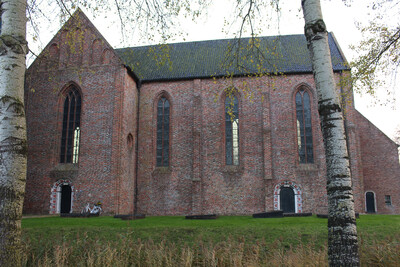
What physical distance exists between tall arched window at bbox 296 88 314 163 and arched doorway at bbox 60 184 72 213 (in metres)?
13.4

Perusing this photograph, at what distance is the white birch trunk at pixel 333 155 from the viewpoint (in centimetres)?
424

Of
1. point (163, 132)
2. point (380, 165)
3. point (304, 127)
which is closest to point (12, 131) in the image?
point (163, 132)

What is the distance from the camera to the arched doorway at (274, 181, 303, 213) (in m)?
18.4

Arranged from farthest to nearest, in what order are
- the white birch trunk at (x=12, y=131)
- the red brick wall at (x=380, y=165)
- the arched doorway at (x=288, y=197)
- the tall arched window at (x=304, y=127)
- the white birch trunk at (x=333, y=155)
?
the red brick wall at (x=380, y=165) → the tall arched window at (x=304, y=127) → the arched doorway at (x=288, y=197) → the white birch trunk at (x=12, y=131) → the white birch trunk at (x=333, y=155)

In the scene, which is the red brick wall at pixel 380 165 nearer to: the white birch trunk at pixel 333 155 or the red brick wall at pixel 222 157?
the red brick wall at pixel 222 157

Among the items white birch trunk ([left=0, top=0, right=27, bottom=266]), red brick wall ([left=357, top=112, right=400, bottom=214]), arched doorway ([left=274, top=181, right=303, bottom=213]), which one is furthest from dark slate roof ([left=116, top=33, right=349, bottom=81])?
white birch trunk ([left=0, top=0, right=27, bottom=266])

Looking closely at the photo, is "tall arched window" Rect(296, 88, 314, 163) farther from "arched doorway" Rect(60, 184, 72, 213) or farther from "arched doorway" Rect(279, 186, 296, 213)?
"arched doorway" Rect(60, 184, 72, 213)

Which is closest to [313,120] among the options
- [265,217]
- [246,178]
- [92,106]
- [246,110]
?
[246,110]

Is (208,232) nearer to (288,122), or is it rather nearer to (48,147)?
(288,122)

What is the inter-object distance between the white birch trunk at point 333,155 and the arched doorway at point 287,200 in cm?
1466

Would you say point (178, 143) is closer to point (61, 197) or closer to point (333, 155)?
point (61, 197)

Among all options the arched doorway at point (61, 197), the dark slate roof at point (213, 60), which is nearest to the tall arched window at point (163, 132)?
the dark slate roof at point (213, 60)

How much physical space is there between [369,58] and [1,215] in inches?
360

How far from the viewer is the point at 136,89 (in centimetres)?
2084
